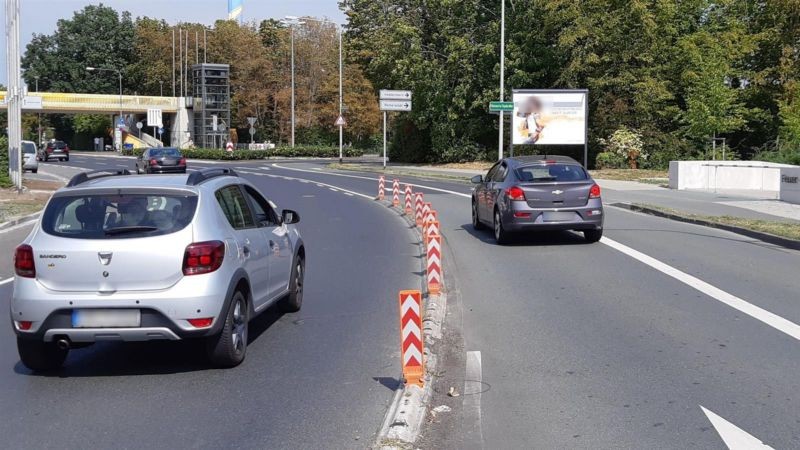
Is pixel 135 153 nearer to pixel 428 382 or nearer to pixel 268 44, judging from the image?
pixel 268 44

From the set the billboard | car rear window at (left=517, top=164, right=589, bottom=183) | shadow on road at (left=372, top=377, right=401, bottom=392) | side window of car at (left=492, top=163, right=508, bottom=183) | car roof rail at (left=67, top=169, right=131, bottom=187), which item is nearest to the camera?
shadow on road at (left=372, top=377, right=401, bottom=392)

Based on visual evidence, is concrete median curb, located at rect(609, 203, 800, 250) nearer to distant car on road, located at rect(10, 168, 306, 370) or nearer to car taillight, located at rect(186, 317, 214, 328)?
distant car on road, located at rect(10, 168, 306, 370)

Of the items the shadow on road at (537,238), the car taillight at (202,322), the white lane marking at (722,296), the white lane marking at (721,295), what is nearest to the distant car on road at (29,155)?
the shadow on road at (537,238)

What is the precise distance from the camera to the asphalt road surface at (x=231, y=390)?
217 inches

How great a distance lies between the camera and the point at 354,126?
78812 mm

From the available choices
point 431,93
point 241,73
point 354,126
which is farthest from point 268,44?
point 431,93

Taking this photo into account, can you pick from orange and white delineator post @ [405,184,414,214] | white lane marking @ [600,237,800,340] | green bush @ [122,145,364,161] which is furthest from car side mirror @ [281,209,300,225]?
green bush @ [122,145,364,161]

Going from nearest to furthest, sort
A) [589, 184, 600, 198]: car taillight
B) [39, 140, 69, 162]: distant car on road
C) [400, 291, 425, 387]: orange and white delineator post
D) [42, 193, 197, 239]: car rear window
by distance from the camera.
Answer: [400, 291, 425, 387]: orange and white delineator post
[42, 193, 197, 239]: car rear window
[589, 184, 600, 198]: car taillight
[39, 140, 69, 162]: distant car on road

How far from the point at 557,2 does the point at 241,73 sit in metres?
47.3

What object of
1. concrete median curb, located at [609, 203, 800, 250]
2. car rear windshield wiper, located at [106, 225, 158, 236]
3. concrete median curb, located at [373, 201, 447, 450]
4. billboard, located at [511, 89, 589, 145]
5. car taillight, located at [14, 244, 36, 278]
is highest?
billboard, located at [511, 89, 589, 145]

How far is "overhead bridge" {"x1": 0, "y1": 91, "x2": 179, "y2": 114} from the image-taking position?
7925 cm

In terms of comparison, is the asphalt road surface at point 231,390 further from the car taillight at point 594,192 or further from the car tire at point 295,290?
the car taillight at point 594,192

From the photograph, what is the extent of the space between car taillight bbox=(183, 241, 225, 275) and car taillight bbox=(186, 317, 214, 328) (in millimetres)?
362

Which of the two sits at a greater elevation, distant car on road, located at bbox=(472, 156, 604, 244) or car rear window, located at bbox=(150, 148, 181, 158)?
car rear window, located at bbox=(150, 148, 181, 158)
